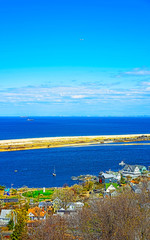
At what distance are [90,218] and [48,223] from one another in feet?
7.38

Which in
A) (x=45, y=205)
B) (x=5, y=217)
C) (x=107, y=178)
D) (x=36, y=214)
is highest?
(x=107, y=178)

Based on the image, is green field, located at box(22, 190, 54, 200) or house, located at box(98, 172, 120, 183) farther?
house, located at box(98, 172, 120, 183)

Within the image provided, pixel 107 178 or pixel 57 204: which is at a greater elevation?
pixel 107 178

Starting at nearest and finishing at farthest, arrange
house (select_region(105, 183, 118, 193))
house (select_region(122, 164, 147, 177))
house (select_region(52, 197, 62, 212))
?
house (select_region(52, 197, 62, 212)) < house (select_region(105, 183, 118, 193)) < house (select_region(122, 164, 147, 177))

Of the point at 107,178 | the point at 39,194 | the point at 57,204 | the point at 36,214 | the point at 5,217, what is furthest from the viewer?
the point at 107,178

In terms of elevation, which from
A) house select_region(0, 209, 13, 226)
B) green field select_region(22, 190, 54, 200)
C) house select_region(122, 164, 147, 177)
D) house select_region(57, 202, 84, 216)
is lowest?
house select_region(0, 209, 13, 226)

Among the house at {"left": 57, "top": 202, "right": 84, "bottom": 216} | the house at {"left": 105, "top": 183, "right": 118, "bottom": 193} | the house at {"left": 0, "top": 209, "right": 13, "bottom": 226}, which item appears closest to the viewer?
the house at {"left": 0, "top": 209, "right": 13, "bottom": 226}

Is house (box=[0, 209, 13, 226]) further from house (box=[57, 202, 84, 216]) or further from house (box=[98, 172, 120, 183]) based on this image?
house (box=[98, 172, 120, 183])

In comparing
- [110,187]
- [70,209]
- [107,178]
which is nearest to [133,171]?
[107,178]

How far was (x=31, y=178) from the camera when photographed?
39.4 meters

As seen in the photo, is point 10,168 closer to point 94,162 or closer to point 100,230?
point 94,162

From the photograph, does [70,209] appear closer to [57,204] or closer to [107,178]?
[57,204]

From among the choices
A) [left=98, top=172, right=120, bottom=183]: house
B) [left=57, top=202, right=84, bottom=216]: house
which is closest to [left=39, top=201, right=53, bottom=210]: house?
[left=57, top=202, right=84, bottom=216]: house

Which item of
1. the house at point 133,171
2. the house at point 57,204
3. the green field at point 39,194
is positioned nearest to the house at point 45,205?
the house at point 57,204
